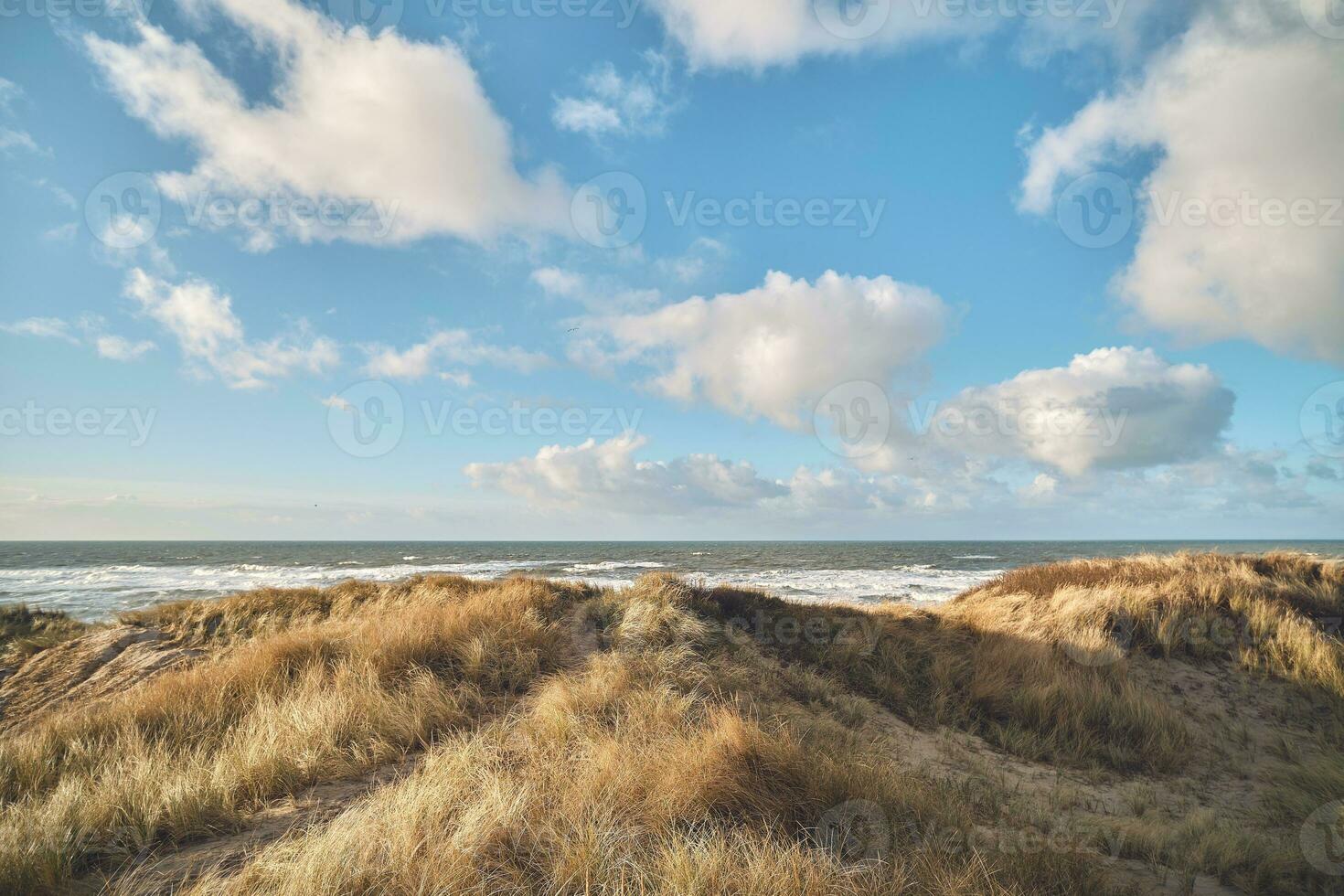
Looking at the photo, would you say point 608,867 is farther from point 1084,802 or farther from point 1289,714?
point 1289,714

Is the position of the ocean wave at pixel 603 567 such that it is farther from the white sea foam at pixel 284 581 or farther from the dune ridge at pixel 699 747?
the dune ridge at pixel 699 747

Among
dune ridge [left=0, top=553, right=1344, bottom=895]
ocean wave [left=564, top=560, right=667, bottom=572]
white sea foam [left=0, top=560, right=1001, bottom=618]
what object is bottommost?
ocean wave [left=564, top=560, right=667, bottom=572]

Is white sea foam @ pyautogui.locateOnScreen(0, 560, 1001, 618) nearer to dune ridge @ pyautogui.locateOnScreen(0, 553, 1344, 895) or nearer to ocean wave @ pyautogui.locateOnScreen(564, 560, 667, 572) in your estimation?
ocean wave @ pyautogui.locateOnScreen(564, 560, 667, 572)

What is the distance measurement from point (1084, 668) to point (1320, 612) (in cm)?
580

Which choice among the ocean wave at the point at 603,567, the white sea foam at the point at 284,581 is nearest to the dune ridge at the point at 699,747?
the white sea foam at the point at 284,581

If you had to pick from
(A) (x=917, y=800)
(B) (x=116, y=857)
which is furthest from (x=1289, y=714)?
(B) (x=116, y=857)

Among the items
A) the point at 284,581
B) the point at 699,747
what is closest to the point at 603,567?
the point at 284,581

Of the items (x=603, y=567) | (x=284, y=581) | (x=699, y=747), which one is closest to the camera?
(x=699, y=747)

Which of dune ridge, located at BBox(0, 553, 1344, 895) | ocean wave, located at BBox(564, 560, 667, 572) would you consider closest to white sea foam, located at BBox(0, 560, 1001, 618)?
ocean wave, located at BBox(564, 560, 667, 572)

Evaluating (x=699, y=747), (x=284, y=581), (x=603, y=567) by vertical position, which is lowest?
(x=603, y=567)

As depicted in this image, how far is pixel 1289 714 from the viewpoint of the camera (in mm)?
8695

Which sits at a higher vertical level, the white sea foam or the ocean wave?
the white sea foam

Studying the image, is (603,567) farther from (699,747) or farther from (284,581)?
(699,747)

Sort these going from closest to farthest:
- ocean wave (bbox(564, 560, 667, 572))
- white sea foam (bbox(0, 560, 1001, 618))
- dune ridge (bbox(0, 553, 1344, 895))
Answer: dune ridge (bbox(0, 553, 1344, 895))
white sea foam (bbox(0, 560, 1001, 618))
ocean wave (bbox(564, 560, 667, 572))
